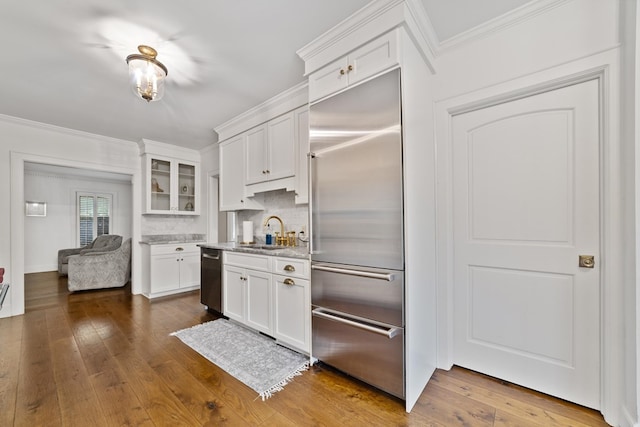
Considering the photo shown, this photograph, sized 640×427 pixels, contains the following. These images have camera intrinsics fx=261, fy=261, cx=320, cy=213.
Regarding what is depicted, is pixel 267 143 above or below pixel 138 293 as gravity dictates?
above

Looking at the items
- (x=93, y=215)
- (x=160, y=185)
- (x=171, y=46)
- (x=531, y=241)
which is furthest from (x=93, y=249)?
(x=531, y=241)

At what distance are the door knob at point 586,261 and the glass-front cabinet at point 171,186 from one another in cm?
499

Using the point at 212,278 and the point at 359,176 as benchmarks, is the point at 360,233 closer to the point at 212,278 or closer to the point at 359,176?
the point at 359,176

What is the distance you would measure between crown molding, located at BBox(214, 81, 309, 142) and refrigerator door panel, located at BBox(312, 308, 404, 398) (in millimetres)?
2041

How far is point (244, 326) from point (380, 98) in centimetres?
258

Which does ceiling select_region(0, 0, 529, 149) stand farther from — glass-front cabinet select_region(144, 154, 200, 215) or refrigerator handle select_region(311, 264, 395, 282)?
refrigerator handle select_region(311, 264, 395, 282)

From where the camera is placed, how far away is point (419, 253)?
1.72 meters

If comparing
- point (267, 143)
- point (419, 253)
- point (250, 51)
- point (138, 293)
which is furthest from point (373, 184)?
point (138, 293)

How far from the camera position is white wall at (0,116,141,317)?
327 centimetres

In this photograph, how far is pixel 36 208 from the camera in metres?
6.17

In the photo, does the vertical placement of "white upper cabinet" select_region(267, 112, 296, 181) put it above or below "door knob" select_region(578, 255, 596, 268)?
above

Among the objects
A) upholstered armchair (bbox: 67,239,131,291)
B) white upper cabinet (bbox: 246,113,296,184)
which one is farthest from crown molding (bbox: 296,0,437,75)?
upholstered armchair (bbox: 67,239,131,291)

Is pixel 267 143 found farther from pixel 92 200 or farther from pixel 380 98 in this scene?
pixel 92 200

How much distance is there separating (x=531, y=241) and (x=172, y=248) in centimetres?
455
